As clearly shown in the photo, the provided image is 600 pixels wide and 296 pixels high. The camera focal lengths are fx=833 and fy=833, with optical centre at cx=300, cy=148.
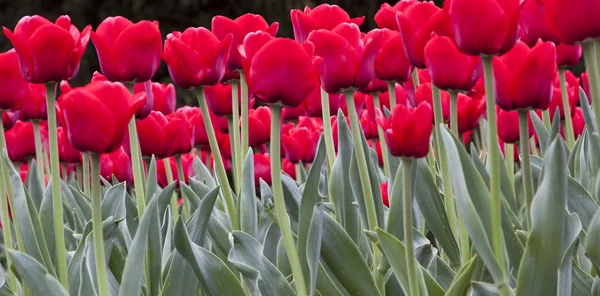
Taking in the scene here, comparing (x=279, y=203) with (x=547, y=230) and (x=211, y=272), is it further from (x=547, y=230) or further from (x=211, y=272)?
(x=547, y=230)

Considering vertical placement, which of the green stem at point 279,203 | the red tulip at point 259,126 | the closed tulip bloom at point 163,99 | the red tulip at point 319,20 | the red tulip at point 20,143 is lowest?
the red tulip at point 20,143

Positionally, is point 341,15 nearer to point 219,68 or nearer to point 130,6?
point 219,68

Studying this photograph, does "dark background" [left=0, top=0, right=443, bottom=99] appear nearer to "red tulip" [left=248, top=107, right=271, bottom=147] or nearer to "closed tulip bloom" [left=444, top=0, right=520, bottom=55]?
"red tulip" [left=248, top=107, right=271, bottom=147]

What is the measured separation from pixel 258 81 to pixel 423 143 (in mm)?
187

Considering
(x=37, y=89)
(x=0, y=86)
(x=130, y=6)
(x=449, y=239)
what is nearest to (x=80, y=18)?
(x=130, y=6)

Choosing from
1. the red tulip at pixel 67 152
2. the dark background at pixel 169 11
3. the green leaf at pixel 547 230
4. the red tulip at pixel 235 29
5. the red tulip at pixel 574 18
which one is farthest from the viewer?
the dark background at pixel 169 11

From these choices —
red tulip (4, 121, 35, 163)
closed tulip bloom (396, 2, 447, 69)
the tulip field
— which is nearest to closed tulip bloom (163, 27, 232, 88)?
the tulip field

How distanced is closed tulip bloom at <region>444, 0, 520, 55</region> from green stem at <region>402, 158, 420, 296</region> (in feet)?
0.42

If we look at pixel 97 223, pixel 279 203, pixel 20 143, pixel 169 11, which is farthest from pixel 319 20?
pixel 169 11

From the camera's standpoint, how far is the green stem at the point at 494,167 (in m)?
0.79

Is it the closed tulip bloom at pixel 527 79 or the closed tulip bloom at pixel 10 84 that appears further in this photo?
the closed tulip bloom at pixel 10 84

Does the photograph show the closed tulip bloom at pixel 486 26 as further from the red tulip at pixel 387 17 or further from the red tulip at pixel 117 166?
the red tulip at pixel 117 166

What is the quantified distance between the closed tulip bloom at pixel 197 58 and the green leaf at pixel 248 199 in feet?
0.38

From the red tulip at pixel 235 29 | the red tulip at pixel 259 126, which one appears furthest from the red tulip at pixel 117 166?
the red tulip at pixel 235 29
